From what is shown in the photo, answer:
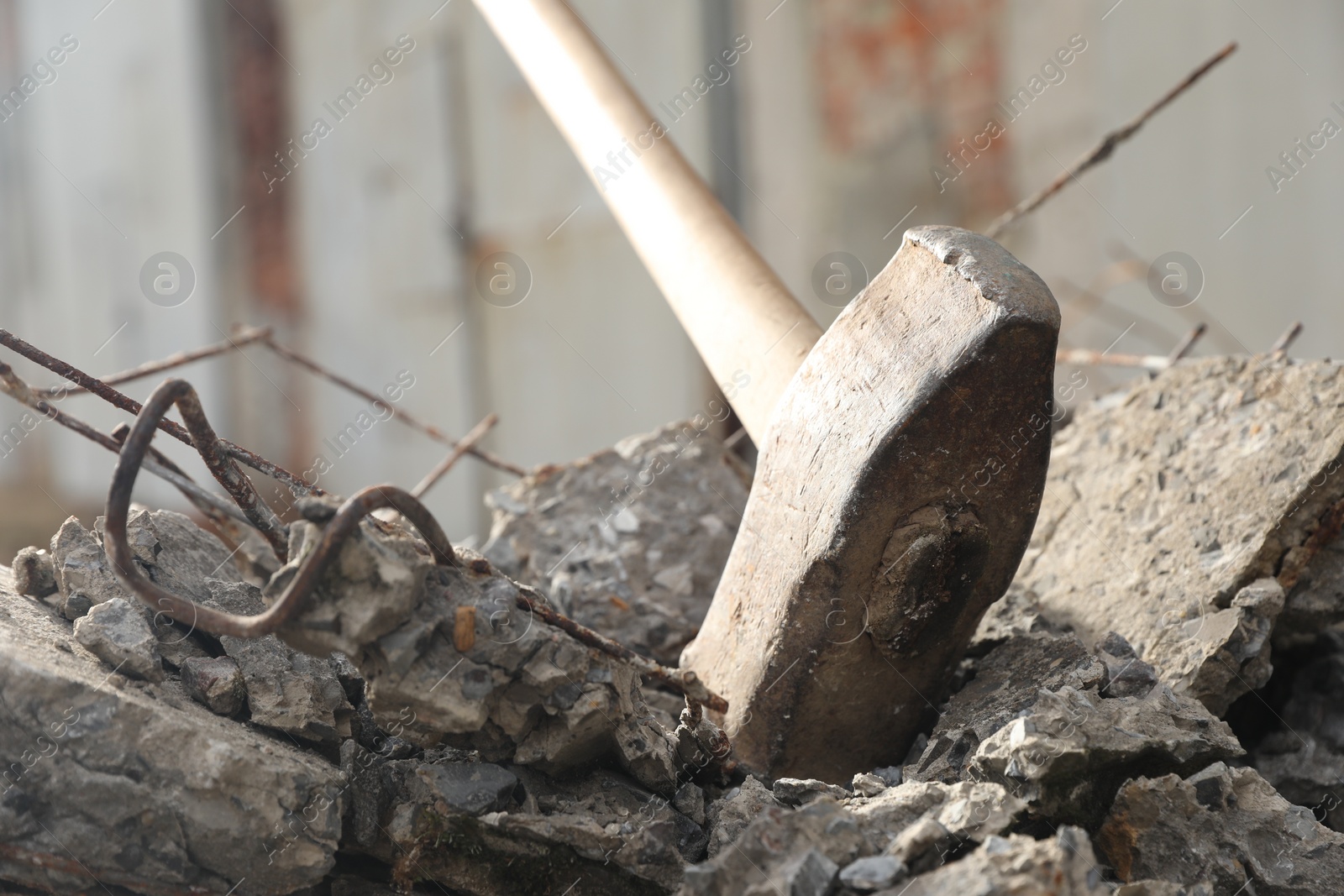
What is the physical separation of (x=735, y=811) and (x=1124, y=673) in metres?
0.56

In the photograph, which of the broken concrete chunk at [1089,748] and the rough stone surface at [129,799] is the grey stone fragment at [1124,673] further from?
the rough stone surface at [129,799]

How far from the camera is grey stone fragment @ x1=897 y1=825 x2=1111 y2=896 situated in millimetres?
856

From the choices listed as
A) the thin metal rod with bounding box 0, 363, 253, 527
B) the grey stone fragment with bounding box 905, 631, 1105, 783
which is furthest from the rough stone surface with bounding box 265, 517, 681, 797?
the grey stone fragment with bounding box 905, 631, 1105, 783

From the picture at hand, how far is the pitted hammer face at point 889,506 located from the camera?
114 centimetres

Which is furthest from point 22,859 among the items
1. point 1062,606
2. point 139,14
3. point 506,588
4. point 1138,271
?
point 139,14

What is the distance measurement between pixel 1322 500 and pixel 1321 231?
1.90 metres

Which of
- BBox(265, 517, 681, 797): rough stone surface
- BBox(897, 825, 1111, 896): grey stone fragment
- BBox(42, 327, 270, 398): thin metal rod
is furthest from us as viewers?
BBox(42, 327, 270, 398): thin metal rod

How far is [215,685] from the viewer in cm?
111

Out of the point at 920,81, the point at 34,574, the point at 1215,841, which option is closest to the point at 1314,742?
the point at 1215,841

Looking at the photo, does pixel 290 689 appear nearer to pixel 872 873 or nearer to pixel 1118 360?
pixel 872 873

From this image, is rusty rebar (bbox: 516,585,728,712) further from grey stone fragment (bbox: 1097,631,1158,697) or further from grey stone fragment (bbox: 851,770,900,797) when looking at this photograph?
grey stone fragment (bbox: 1097,631,1158,697)

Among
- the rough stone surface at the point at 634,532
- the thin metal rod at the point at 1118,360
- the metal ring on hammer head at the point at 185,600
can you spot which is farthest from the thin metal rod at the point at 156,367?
the thin metal rod at the point at 1118,360

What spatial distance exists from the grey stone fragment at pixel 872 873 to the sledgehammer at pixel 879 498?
347mm

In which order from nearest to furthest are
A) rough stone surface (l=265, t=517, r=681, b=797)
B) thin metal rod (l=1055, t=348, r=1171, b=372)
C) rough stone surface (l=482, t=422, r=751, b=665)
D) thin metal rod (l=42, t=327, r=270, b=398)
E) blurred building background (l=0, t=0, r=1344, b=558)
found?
rough stone surface (l=265, t=517, r=681, b=797) < thin metal rod (l=42, t=327, r=270, b=398) < rough stone surface (l=482, t=422, r=751, b=665) < thin metal rod (l=1055, t=348, r=1171, b=372) < blurred building background (l=0, t=0, r=1344, b=558)
